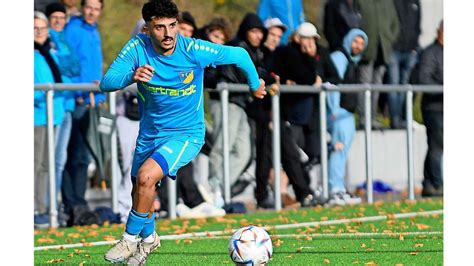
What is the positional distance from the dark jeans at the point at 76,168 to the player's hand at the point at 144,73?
587 cm

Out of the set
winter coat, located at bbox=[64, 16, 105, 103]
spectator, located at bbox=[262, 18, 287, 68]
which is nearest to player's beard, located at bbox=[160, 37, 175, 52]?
winter coat, located at bbox=[64, 16, 105, 103]

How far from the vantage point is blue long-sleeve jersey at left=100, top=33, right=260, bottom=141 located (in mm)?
11250

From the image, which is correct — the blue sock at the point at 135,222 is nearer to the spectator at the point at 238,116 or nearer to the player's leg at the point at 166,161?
the player's leg at the point at 166,161

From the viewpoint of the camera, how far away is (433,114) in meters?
Answer: 20.9

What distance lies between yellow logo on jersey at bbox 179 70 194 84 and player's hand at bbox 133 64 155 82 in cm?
93

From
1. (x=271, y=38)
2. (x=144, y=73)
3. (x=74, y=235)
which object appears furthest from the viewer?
(x=271, y=38)

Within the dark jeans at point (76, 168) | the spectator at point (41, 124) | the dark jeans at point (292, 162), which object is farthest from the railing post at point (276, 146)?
the spectator at point (41, 124)

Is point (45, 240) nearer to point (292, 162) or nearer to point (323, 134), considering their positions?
point (292, 162)

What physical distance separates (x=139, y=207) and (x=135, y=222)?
136 mm

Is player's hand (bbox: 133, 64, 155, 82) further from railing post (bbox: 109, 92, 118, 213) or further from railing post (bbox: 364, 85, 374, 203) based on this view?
railing post (bbox: 364, 85, 374, 203)

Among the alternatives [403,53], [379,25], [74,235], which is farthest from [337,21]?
[74,235]
